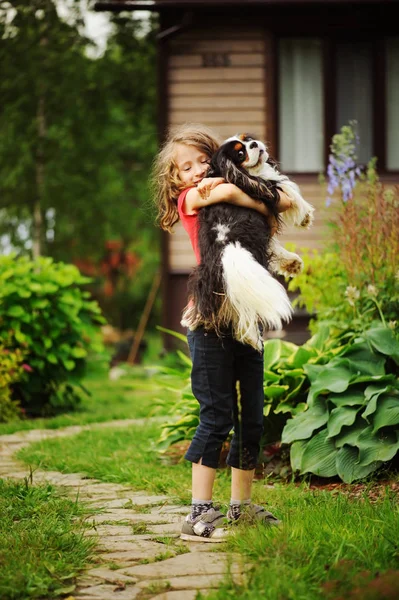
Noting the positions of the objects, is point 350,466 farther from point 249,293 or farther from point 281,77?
point 281,77

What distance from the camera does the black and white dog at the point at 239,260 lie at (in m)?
3.26

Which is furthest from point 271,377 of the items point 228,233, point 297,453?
point 228,233

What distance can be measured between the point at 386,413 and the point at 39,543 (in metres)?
1.82

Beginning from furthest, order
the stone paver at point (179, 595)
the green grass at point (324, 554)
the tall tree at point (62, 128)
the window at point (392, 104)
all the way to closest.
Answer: the tall tree at point (62, 128)
the window at point (392, 104)
the stone paver at point (179, 595)
the green grass at point (324, 554)

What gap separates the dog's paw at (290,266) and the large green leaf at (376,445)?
1002mm

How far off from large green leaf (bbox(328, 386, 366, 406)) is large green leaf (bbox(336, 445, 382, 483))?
22 cm

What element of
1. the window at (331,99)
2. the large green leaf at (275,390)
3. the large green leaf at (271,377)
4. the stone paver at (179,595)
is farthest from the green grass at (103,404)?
the window at (331,99)

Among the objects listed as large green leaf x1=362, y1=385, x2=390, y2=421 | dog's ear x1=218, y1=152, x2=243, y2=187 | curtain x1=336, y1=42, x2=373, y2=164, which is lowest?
large green leaf x1=362, y1=385, x2=390, y2=421

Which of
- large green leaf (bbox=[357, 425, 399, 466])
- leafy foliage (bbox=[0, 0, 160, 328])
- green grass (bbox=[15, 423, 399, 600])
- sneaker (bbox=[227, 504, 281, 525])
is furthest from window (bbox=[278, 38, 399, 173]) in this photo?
sneaker (bbox=[227, 504, 281, 525])

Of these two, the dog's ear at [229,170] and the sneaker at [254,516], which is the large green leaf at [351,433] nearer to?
the sneaker at [254,516]

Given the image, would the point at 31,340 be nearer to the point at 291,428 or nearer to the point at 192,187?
the point at 291,428

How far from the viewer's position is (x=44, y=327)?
24.5ft

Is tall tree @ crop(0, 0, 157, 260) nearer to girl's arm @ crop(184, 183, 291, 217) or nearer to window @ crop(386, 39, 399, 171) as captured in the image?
window @ crop(386, 39, 399, 171)

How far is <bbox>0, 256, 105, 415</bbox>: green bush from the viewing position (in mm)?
7215
